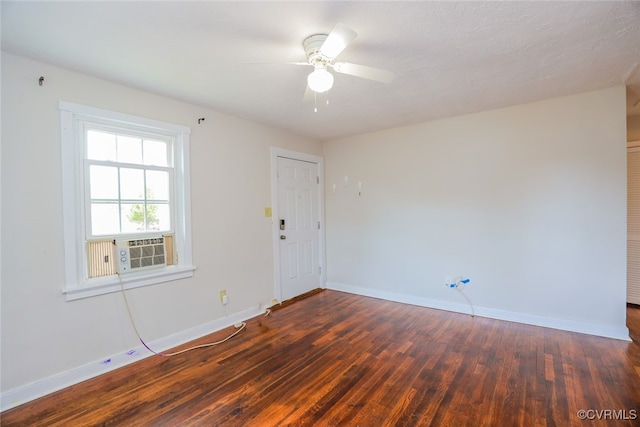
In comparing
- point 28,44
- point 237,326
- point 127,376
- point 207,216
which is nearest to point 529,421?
point 237,326

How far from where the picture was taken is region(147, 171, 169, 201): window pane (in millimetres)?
2695

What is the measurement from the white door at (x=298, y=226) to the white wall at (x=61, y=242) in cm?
75

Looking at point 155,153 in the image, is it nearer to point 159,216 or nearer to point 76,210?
point 159,216

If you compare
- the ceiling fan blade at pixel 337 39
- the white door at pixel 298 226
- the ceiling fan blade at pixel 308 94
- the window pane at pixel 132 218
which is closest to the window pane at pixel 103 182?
the window pane at pixel 132 218

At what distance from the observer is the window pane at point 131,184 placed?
2521 millimetres

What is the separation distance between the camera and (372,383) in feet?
6.94

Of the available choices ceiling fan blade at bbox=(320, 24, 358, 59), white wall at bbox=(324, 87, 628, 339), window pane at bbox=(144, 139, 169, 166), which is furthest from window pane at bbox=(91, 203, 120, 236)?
white wall at bbox=(324, 87, 628, 339)

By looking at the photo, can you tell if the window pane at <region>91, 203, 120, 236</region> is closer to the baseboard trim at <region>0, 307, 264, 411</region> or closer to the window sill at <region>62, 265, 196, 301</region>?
the window sill at <region>62, 265, 196, 301</region>

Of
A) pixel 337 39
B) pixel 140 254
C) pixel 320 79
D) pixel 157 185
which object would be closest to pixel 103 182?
pixel 157 185

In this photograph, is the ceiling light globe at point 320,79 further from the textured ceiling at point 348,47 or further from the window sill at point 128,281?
the window sill at point 128,281

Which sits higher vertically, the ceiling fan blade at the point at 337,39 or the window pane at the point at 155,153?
the ceiling fan blade at the point at 337,39

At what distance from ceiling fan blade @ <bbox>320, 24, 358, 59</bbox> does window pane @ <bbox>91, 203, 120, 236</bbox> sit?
7.08ft

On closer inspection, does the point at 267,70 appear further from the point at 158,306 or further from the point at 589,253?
the point at 589,253

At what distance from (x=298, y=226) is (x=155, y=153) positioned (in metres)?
2.10
